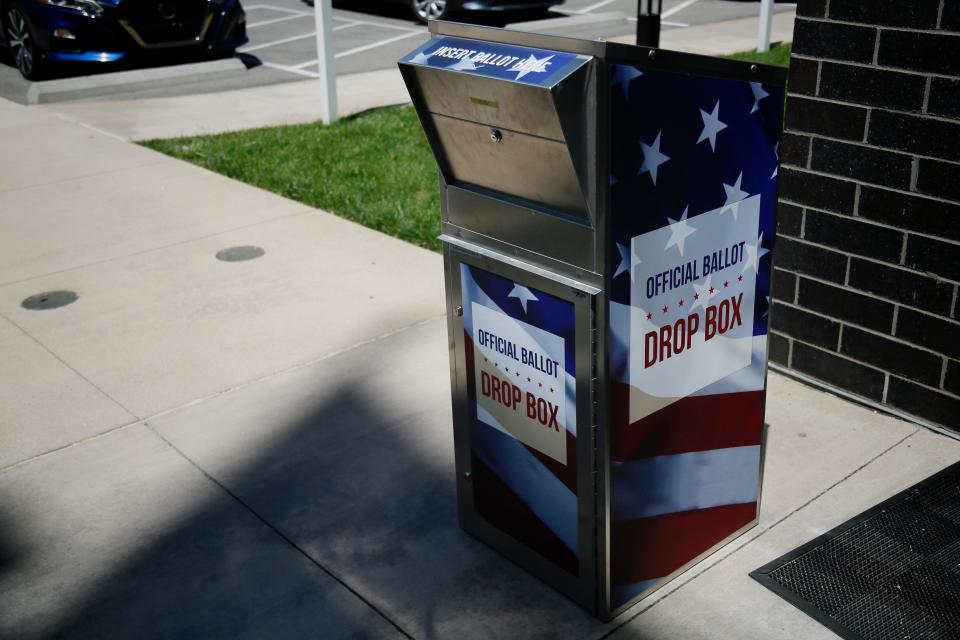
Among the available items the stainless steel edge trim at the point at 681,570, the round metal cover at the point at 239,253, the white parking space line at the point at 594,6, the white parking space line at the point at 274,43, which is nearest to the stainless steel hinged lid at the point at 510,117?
the stainless steel edge trim at the point at 681,570

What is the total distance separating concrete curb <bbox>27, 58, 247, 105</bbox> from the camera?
1036cm

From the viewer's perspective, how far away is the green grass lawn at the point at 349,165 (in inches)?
268

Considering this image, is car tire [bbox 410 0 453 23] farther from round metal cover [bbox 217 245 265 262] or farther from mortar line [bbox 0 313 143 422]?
mortar line [bbox 0 313 143 422]

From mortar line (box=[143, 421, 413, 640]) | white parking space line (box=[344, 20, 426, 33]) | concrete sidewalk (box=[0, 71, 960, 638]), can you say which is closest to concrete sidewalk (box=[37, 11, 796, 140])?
white parking space line (box=[344, 20, 426, 33])

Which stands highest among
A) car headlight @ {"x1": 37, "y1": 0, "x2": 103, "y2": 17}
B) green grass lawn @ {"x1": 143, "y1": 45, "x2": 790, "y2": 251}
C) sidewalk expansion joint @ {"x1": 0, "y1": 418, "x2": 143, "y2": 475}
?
car headlight @ {"x1": 37, "y1": 0, "x2": 103, "y2": 17}

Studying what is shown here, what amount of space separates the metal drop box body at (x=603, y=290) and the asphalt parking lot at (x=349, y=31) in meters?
8.77

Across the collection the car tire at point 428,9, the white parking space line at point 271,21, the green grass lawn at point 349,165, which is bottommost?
the green grass lawn at point 349,165

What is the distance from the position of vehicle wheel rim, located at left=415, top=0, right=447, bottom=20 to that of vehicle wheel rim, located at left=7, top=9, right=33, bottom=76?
5603mm

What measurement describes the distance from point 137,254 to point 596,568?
4.21m

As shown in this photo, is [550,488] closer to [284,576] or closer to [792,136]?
[284,576]

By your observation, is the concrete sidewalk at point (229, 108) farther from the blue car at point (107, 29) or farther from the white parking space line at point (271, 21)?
the white parking space line at point (271, 21)

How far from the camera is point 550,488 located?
3.00 meters

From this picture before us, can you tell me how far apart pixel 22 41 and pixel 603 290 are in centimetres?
1032

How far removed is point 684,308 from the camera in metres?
2.84
